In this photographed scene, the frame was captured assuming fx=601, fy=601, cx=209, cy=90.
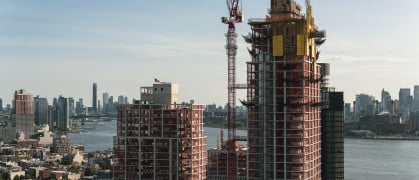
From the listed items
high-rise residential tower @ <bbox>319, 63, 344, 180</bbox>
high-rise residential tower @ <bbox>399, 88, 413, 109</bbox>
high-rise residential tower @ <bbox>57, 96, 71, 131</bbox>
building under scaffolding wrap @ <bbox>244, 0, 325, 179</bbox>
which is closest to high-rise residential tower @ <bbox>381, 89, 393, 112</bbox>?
high-rise residential tower @ <bbox>399, 88, 413, 109</bbox>

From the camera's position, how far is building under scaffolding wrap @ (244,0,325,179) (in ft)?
73.0

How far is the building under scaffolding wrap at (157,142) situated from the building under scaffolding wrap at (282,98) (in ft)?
17.9

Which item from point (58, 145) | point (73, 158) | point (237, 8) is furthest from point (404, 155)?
point (237, 8)

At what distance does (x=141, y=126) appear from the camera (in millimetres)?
27875

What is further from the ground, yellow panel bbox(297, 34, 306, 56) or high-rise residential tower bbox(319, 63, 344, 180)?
yellow panel bbox(297, 34, 306, 56)

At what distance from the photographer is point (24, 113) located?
433 feet

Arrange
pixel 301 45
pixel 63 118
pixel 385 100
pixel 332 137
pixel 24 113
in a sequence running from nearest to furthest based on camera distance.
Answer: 1. pixel 301 45
2. pixel 332 137
3. pixel 24 113
4. pixel 63 118
5. pixel 385 100

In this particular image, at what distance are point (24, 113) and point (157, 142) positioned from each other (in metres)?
111

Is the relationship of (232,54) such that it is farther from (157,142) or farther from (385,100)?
(385,100)

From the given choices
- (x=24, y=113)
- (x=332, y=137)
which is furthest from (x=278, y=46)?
(x=24, y=113)

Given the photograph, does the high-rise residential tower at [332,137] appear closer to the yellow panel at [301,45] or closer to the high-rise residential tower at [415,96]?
the yellow panel at [301,45]

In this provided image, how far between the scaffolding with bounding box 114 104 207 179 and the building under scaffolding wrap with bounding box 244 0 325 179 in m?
5.45

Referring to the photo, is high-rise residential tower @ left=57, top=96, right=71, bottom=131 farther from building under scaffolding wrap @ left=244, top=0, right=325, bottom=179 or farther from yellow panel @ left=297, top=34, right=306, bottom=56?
yellow panel @ left=297, top=34, right=306, bottom=56

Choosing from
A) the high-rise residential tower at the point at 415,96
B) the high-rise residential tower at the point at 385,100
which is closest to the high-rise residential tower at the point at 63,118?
the high-rise residential tower at the point at 385,100
